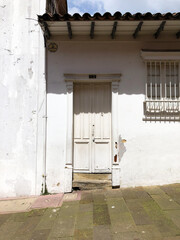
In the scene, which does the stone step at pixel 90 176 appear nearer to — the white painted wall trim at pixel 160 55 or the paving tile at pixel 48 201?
the paving tile at pixel 48 201

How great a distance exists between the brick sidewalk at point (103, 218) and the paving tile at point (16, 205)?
16 cm

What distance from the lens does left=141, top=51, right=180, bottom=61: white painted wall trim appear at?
471 centimetres

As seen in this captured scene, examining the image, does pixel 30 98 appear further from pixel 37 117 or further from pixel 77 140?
pixel 77 140

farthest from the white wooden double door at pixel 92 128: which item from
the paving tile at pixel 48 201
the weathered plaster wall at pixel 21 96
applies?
the weathered plaster wall at pixel 21 96

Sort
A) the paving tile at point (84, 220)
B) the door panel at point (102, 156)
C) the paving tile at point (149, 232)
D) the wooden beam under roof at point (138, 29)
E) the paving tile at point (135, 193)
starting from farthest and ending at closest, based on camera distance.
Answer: the door panel at point (102, 156) < the wooden beam under roof at point (138, 29) < the paving tile at point (135, 193) < the paving tile at point (84, 220) < the paving tile at point (149, 232)

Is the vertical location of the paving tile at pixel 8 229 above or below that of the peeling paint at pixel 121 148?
below

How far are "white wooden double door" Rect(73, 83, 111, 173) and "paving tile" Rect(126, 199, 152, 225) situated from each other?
1.18 m

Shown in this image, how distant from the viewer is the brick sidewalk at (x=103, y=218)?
109 inches

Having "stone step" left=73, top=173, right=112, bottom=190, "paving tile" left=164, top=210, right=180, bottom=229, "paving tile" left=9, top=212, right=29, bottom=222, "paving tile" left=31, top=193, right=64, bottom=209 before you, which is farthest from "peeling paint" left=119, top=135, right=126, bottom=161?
"paving tile" left=9, top=212, right=29, bottom=222

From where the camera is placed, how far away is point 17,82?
15.1 ft

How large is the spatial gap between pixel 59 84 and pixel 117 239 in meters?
3.71

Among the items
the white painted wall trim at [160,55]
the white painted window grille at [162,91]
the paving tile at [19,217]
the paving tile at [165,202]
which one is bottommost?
the paving tile at [19,217]

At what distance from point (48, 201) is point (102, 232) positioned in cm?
176

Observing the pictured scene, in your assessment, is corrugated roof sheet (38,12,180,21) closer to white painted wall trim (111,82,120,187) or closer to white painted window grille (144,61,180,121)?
white painted window grille (144,61,180,121)
